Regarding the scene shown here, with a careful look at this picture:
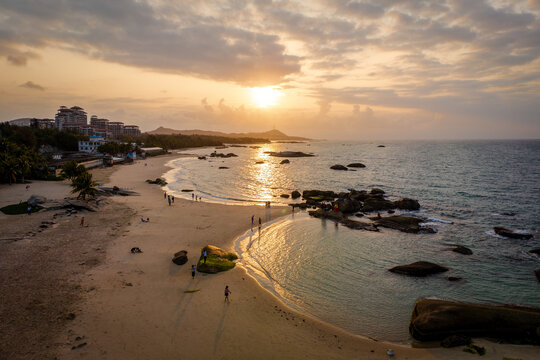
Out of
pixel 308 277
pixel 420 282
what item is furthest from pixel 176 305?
pixel 420 282

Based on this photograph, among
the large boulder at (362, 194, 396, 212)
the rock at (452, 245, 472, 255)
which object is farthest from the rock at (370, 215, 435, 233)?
the large boulder at (362, 194, 396, 212)

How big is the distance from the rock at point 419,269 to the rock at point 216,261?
47.2ft

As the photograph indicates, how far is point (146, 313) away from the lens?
17.1m

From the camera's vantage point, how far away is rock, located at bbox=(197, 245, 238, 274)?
22797 millimetres

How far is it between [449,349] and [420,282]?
841 cm

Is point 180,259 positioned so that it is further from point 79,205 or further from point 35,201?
point 35,201

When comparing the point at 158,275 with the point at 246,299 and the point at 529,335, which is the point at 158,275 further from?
the point at 529,335

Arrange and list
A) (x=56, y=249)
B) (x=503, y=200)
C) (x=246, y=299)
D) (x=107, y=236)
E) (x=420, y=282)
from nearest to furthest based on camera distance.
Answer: (x=246, y=299) → (x=420, y=282) → (x=56, y=249) → (x=107, y=236) → (x=503, y=200)

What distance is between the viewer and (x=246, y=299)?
1933 cm

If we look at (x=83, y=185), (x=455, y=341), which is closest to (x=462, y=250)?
(x=455, y=341)

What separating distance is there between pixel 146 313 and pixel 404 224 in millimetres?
32590

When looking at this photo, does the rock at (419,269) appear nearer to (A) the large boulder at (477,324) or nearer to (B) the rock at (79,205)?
(A) the large boulder at (477,324)

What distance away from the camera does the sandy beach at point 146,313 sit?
1439cm

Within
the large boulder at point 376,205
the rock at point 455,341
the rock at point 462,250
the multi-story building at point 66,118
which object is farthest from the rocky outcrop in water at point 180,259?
the multi-story building at point 66,118
